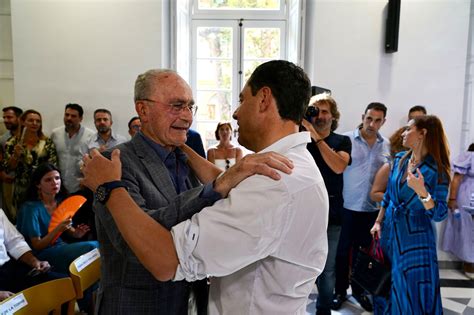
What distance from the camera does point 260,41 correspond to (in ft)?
15.8

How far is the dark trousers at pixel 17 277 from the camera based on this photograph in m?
2.51

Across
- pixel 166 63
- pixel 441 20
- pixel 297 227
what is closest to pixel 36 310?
pixel 297 227

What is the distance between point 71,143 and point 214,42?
2209mm

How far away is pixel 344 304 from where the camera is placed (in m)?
3.15

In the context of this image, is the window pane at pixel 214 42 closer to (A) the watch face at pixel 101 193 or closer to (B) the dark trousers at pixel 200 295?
(B) the dark trousers at pixel 200 295

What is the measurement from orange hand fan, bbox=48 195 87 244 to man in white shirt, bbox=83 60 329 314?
1.97m

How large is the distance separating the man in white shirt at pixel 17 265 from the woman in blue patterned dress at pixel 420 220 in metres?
2.37

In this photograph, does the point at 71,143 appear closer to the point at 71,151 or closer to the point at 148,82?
the point at 71,151

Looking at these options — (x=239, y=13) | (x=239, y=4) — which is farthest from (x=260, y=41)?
(x=239, y=4)

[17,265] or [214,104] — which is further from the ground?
[214,104]

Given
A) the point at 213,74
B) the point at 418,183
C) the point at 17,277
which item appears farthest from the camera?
the point at 213,74

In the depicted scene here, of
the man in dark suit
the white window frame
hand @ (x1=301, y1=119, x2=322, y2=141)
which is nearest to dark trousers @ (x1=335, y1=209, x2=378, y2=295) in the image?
hand @ (x1=301, y1=119, x2=322, y2=141)

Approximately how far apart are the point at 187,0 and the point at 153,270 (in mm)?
4445

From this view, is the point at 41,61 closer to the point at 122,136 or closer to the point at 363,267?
the point at 122,136
